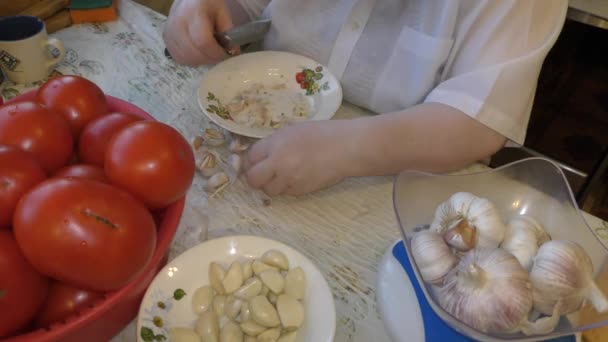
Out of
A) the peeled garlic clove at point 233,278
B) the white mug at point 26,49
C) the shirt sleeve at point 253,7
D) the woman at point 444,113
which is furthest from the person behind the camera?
the shirt sleeve at point 253,7

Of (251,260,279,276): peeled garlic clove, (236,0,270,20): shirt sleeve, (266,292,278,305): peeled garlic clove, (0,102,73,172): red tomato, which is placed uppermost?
(236,0,270,20): shirt sleeve

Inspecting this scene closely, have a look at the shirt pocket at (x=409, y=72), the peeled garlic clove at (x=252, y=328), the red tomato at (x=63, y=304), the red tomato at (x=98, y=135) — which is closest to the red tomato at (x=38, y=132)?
the red tomato at (x=98, y=135)

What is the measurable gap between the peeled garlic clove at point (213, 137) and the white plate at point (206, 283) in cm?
19

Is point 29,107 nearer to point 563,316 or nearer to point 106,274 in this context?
point 106,274

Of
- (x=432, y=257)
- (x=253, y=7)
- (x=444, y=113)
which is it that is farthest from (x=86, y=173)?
(x=253, y=7)

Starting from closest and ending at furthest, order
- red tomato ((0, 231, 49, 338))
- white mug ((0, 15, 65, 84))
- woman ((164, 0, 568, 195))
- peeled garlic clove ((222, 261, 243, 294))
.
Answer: red tomato ((0, 231, 49, 338))
peeled garlic clove ((222, 261, 243, 294))
woman ((164, 0, 568, 195))
white mug ((0, 15, 65, 84))

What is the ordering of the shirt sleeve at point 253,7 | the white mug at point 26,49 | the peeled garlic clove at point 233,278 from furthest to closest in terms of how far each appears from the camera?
the shirt sleeve at point 253,7 < the white mug at point 26,49 < the peeled garlic clove at point 233,278

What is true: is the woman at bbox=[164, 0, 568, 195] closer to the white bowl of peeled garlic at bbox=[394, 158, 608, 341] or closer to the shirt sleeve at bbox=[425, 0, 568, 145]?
the shirt sleeve at bbox=[425, 0, 568, 145]

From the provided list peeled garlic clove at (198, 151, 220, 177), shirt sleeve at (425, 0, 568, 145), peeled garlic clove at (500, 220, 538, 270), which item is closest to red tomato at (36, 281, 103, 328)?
peeled garlic clove at (198, 151, 220, 177)

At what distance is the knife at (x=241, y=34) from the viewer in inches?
27.3

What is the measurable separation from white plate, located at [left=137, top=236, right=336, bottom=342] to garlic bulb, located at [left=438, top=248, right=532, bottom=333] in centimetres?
10

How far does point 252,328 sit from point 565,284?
0.25 metres

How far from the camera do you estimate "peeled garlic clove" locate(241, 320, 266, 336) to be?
0.39 meters

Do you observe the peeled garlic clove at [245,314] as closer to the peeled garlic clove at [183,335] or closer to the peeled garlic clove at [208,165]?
the peeled garlic clove at [183,335]
